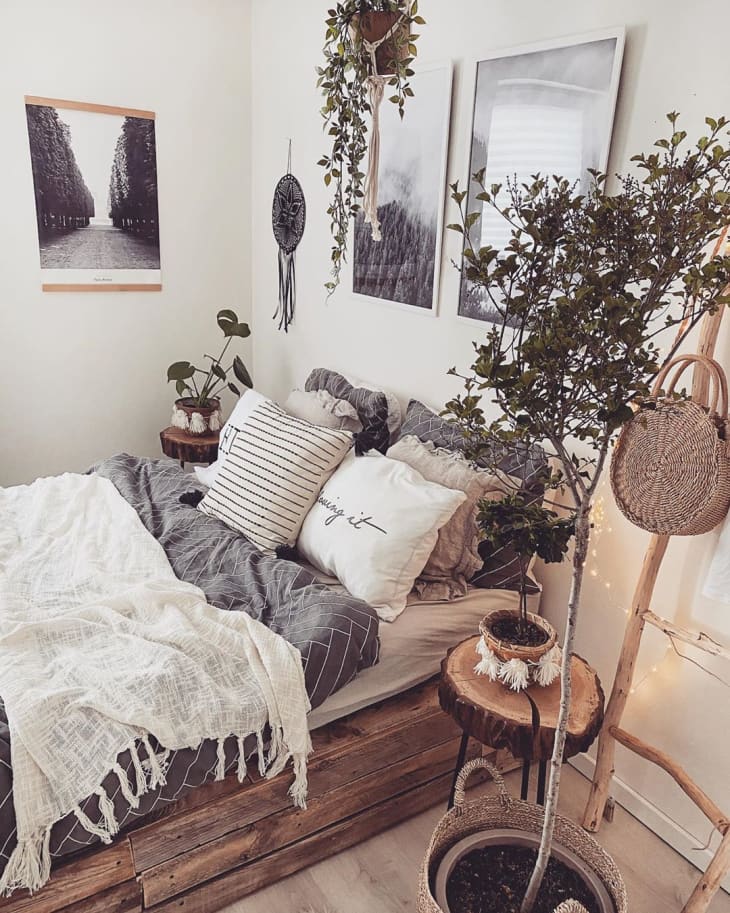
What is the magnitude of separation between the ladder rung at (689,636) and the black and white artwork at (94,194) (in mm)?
2676

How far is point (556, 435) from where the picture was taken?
1.18 m

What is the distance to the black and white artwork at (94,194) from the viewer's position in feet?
10.2

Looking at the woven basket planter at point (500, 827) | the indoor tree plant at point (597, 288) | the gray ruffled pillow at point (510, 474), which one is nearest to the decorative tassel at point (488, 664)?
the woven basket planter at point (500, 827)

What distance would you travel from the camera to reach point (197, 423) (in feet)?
10.9

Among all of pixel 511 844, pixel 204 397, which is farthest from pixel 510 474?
pixel 204 397

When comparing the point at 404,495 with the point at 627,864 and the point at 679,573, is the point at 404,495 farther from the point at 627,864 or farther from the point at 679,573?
the point at 627,864

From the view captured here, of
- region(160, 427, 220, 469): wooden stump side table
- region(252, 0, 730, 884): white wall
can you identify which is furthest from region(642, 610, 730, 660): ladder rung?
region(160, 427, 220, 469): wooden stump side table

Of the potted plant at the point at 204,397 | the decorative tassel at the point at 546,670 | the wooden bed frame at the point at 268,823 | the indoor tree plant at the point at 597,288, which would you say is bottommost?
the wooden bed frame at the point at 268,823

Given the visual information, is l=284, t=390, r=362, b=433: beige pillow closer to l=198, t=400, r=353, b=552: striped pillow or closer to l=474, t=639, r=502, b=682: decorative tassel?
l=198, t=400, r=353, b=552: striped pillow

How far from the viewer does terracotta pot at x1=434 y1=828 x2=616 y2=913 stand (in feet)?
4.73

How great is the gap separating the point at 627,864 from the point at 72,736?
1.46 m

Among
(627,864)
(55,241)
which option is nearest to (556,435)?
(627,864)

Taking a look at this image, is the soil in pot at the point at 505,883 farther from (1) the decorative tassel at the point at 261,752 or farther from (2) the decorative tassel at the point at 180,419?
(2) the decorative tassel at the point at 180,419

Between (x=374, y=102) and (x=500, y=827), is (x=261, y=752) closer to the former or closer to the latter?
(x=500, y=827)
